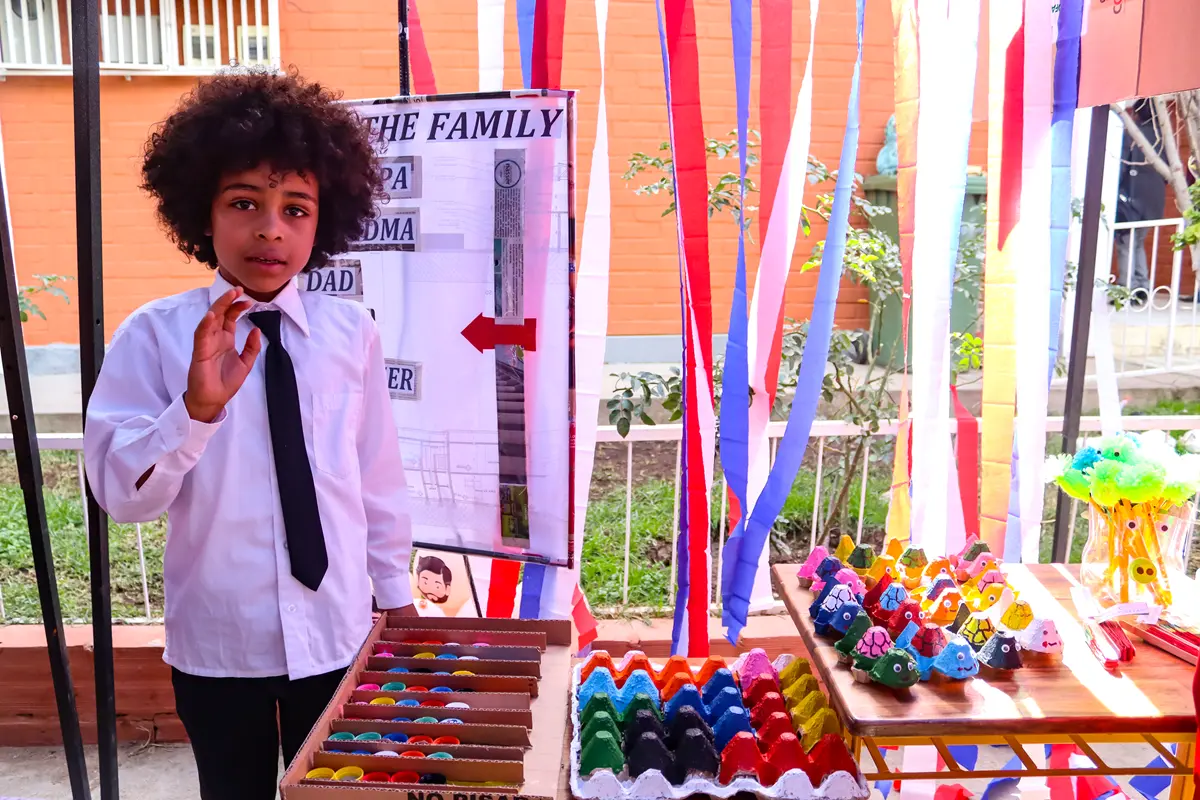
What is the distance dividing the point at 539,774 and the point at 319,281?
133 cm

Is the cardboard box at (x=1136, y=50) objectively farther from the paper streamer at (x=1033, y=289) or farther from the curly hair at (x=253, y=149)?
the curly hair at (x=253, y=149)

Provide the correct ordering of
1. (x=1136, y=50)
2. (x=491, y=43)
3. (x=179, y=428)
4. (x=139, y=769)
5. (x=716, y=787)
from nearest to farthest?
1. (x=179, y=428)
2. (x=716, y=787)
3. (x=1136, y=50)
4. (x=491, y=43)
5. (x=139, y=769)

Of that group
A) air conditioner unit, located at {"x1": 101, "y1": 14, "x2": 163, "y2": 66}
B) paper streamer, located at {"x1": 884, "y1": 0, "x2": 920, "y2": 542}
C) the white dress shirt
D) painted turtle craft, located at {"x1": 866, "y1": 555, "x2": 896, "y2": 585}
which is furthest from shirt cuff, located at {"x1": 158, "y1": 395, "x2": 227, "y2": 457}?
air conditioner unit, located at {"x1": 101, "y1": 14, "x2": 163, "y2": 66}

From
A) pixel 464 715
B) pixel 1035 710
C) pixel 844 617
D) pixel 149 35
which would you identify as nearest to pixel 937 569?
pixel 844 617

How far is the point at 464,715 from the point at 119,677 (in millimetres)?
1934

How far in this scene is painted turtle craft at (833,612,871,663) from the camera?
1647mm

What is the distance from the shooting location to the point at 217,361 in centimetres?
138

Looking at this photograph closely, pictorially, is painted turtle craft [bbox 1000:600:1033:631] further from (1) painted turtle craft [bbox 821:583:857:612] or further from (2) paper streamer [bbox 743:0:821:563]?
(2) paper streamer [bbox 743:0:821:563]

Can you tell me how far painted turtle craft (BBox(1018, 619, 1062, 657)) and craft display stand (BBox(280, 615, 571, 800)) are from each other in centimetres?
84

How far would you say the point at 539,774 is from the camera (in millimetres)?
1397

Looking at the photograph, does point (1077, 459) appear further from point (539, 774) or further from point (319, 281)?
point (319, 281)

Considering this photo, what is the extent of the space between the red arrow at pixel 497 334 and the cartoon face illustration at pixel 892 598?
35.5 inches

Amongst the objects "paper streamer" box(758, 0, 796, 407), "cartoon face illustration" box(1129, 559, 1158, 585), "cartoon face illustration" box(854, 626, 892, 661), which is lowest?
"cartoon face illustration" box(854, 626, 892, 661)

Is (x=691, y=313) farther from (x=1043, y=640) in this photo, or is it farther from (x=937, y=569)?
(x=1043, y=640)
